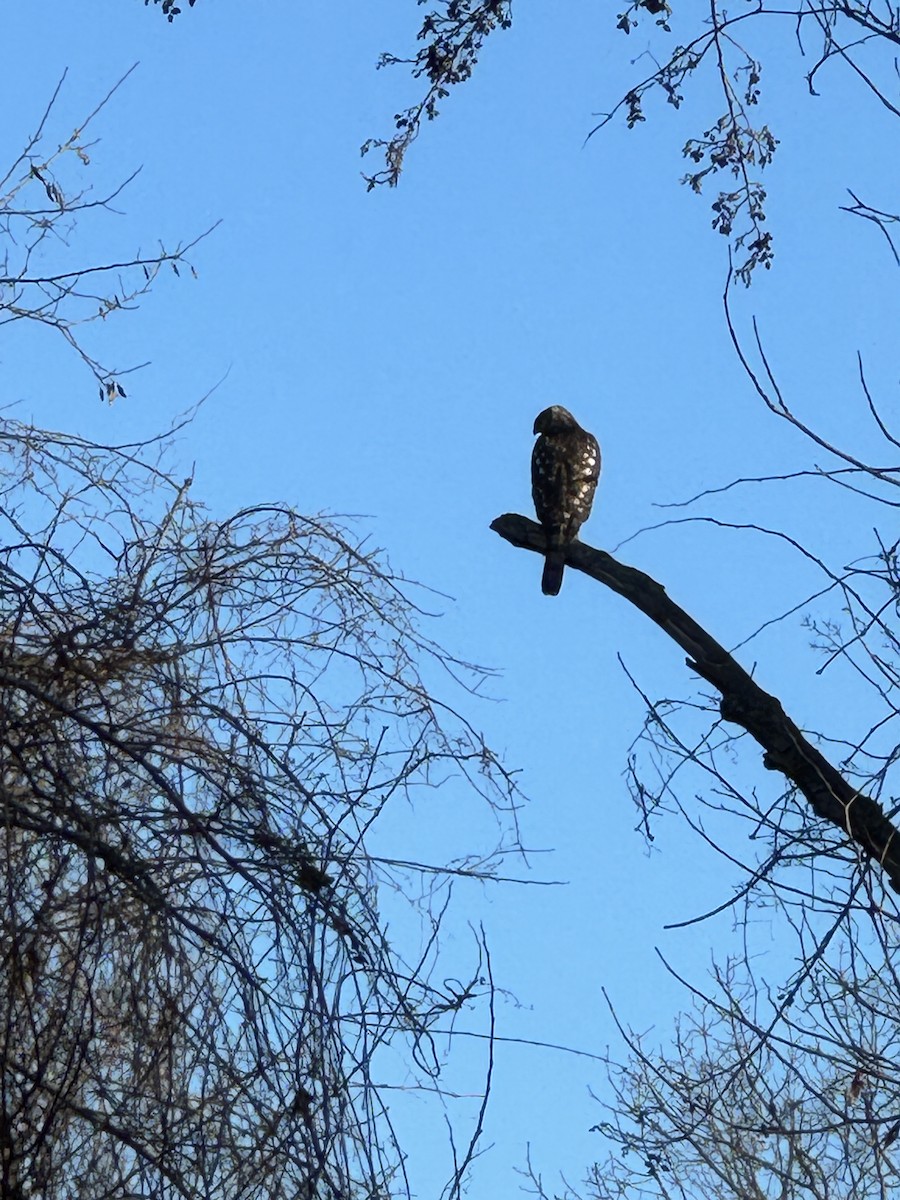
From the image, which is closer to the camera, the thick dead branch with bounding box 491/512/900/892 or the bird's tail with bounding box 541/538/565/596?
the thick dead branch with bounding box 491/512/900/892

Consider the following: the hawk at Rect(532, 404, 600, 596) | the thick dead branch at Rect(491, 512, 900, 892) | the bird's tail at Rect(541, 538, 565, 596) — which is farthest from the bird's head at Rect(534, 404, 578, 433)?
the thick dead branch at Rect(491, 512, 900, 892)

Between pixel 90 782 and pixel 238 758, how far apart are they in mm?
245

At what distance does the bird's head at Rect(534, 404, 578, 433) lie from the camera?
25.1 feet

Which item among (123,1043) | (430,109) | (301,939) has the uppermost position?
(430,109)

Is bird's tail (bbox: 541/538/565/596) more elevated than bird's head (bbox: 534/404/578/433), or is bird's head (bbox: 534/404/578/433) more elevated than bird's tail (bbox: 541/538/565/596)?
bird's head (bbox: 534/404/578/433)

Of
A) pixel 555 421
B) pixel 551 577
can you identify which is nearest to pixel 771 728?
pixel 551 577

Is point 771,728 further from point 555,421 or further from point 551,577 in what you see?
point 555,421

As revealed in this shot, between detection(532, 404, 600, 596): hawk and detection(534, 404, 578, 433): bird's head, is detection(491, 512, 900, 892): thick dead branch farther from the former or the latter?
detection(534, 404, 578, 433): bird's head

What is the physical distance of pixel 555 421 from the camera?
7.70m

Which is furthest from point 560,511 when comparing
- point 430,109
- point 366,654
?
point 366,654

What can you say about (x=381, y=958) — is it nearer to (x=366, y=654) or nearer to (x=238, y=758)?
(x=238, y=758)

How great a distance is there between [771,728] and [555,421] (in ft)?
12.0

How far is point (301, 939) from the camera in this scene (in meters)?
2.45

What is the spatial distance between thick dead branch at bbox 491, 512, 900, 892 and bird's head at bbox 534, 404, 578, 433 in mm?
3039
